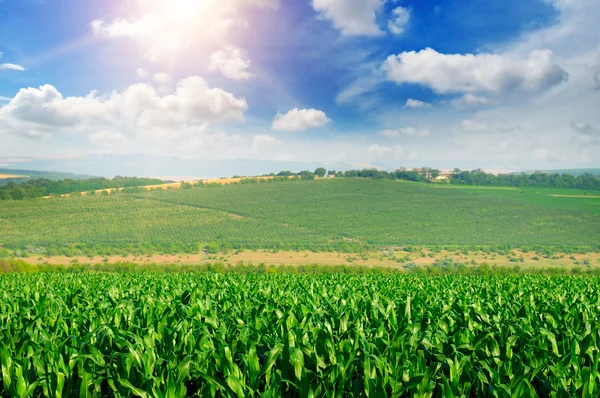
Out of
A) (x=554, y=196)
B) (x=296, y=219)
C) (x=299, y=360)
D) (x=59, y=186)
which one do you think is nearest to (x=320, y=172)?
(x=296, y=219)

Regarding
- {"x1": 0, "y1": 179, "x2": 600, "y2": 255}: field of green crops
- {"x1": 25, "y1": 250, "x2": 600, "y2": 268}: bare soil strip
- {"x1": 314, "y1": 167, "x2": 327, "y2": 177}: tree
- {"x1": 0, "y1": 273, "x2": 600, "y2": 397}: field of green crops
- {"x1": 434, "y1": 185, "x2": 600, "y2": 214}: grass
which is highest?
{"x1": 314, "y1": 167, "x2": 327, "y2": 177}: tree

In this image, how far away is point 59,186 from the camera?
486 ft

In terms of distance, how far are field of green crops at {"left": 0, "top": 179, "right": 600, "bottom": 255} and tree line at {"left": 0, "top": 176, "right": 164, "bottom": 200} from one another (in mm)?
9046

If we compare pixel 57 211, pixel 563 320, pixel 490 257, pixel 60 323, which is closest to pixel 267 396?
pixel 60 323

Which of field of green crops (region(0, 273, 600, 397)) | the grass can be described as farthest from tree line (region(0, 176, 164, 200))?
field of green crops (region(0, 273, 600, 397))

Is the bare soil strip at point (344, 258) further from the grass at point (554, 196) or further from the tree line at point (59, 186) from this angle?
the tree line at point (59, 186)

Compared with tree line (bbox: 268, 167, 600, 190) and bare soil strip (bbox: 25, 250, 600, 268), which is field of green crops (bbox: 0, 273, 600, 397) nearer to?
bare soil strip (bbox: 25, 250, 600, 268)

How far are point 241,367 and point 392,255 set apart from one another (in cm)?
9152

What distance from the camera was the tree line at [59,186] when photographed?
452 ft

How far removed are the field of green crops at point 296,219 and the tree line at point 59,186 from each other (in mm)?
9046

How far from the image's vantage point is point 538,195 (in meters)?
133

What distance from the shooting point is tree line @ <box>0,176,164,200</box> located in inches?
5418

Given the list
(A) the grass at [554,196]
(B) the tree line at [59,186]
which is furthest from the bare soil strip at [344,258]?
(B) the tree line at [59,186]

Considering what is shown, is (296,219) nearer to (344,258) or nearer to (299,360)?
(344,258)
